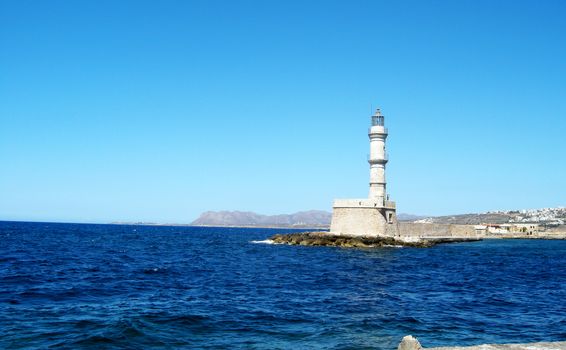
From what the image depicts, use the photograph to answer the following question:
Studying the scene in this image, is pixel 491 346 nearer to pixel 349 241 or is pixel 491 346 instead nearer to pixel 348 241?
pixel 349 241

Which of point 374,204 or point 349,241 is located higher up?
point 374,204

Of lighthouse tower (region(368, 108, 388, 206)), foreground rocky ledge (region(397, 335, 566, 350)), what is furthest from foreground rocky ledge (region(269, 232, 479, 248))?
foreground rocky ledge (region(397, 335, 566, 350))

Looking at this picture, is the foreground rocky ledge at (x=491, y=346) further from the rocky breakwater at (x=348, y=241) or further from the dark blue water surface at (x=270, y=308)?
the rocky breakwater at (x=348, y=241)

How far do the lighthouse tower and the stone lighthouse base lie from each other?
91 centimetres

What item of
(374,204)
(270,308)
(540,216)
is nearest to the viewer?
(270,308)

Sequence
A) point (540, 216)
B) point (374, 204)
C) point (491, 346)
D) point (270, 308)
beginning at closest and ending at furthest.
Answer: point (491, 346)
point (270, 308)
point (374, 204)
point (540, 216)

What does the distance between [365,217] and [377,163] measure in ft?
17.3

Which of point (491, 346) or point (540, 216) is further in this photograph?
point (540, 216)

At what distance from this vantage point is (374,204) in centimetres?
4894

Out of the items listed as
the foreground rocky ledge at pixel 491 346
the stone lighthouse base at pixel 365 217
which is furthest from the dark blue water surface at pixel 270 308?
the stone lighthouse base at pixel 365 217

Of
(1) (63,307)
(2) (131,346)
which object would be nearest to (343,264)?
(1) (63,307)

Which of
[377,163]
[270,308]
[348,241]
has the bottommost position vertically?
[270,308]

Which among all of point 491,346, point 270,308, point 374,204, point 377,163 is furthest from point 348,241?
point 491,346

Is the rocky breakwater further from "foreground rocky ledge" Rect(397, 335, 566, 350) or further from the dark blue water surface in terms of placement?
"foreground rocky ledge" Rect(397, 335, 566, 350)
